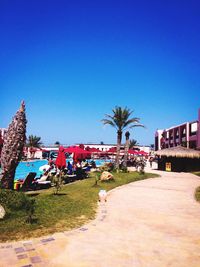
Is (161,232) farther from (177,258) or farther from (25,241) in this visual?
(25,241)

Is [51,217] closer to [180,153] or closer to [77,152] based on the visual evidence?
[77,152]

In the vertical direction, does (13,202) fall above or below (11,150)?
below

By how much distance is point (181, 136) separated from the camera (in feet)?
200

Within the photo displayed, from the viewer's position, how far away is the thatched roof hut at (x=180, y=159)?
30791mm

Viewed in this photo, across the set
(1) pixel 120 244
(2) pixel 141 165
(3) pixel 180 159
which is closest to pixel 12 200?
(1) pixel 120 244

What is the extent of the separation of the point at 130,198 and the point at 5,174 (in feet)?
18.9

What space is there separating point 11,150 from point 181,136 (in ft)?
181

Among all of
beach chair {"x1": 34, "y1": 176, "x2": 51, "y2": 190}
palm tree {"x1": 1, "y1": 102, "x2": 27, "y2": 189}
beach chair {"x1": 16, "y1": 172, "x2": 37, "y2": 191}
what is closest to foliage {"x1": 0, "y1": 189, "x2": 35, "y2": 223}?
palm tree {"x1": 1, "y1": 102, "x2": 27, "y2": 189}

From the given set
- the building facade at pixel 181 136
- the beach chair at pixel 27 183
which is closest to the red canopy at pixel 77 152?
the beach chair at pixel 27 183

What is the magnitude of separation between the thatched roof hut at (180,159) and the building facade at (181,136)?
33.8 ft

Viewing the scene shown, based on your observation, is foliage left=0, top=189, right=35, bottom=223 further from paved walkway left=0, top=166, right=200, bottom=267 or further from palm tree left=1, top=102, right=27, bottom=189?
paved walkway left=0, top=166, right=200, bottom=267

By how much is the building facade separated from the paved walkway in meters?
36.2

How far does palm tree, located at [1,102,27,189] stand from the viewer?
35.4 feet

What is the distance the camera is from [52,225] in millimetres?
7293
